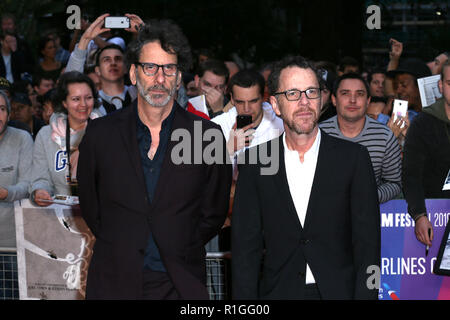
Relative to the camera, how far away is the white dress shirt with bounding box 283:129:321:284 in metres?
4.32

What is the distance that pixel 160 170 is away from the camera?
439cm

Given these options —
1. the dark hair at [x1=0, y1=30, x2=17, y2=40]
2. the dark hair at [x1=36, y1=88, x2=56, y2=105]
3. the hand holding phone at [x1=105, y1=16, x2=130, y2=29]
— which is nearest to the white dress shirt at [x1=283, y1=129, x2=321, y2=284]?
the dark hair at [x1=36, y1=88, x2=56, y2=105]

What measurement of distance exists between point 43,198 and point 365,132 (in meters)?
3.08

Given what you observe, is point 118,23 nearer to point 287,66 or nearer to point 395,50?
point 287,66

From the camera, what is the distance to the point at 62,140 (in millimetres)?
6523

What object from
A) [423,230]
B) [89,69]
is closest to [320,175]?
[423,230]

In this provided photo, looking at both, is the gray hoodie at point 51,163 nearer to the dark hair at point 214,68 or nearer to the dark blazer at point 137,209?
the dark blazer at point 137,209

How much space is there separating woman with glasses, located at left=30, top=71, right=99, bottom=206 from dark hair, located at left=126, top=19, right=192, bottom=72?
1.87 meters

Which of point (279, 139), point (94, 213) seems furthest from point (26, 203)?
point (279, 139)

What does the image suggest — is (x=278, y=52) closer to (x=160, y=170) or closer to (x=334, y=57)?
(x=334, y=57)

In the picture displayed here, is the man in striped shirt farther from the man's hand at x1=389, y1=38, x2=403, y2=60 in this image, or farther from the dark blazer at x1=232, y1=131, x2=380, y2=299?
the man's hand at x1=389, y1=38, x2=403, y2=60

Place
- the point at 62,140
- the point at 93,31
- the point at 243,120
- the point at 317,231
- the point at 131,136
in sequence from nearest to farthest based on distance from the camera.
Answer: the point at 317,231 → the point at 131,136 → the point at 62,140 → the point at 243,120 → the point at 93,31
